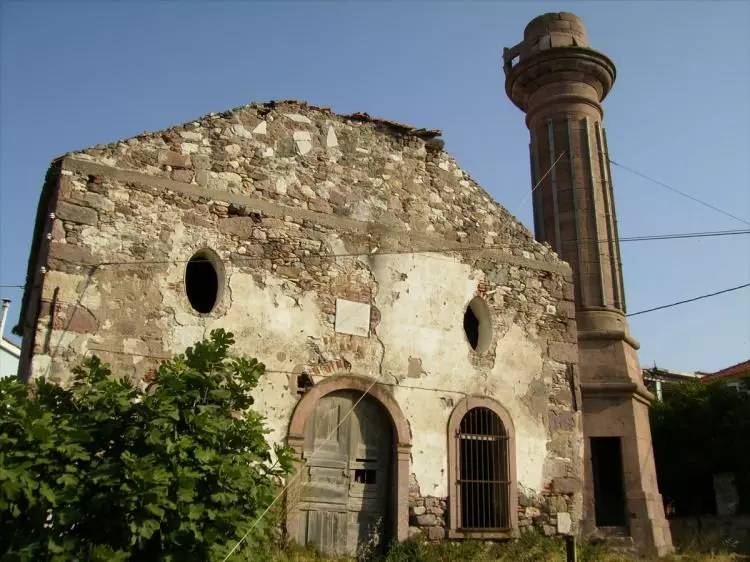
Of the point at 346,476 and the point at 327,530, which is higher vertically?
the point at 346,476

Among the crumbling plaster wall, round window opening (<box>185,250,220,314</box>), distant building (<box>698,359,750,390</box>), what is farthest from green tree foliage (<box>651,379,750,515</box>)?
round window opening (<box>185,250,220,314</box>)

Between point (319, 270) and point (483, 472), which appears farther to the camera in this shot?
point (483, 472)

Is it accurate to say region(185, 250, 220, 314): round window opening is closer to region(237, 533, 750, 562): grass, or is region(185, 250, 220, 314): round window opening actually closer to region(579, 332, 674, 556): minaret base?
region(237, 533, 750, 562): grass

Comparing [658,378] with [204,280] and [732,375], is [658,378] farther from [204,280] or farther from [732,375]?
[204,280]

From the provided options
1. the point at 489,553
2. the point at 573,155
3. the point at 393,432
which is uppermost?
the point at 573,155

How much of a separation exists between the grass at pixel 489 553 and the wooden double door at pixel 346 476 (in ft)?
0.86

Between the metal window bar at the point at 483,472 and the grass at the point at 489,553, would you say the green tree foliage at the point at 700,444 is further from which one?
the metal window bar at the point at 483,472

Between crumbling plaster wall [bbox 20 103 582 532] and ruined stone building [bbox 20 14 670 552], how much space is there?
0.09 ft

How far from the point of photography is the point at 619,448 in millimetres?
12828

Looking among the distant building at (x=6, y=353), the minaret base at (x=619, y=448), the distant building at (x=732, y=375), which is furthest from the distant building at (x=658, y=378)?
the distant building at (x=6, y=353)

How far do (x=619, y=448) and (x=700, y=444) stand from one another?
5.91 meters

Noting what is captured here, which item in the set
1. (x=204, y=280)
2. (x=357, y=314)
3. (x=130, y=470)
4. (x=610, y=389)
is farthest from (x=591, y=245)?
(x=130, y=470)

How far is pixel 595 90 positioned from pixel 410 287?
24.0 feet

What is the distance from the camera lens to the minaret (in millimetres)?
12148
